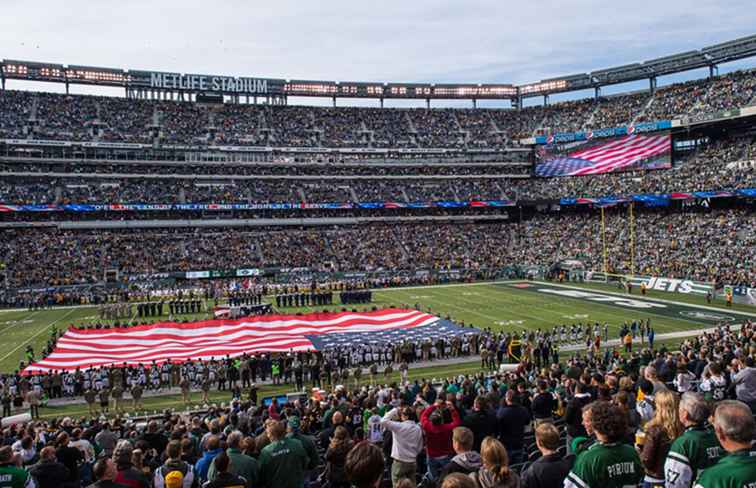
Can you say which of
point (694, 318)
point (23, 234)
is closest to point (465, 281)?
point (694, 318)

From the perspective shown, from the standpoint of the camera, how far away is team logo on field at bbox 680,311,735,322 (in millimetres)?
31188

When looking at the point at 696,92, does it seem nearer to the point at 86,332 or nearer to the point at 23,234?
the point at 86,332

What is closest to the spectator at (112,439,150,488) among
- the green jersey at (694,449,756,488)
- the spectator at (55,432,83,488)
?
the spectator at (55,432,83,488)

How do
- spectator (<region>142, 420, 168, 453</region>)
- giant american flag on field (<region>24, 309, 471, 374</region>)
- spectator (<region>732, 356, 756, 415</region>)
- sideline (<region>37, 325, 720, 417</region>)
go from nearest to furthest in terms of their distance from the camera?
1. spectator (<region>732, 356, 756, 415</region>)
2. spectator (<region>142, 420, 168, 453</region>)
3. sideline (<region>37, 325, 720, 417</region>)
4. giant american flag on field (<region>24, 309, 471, 374</region>)

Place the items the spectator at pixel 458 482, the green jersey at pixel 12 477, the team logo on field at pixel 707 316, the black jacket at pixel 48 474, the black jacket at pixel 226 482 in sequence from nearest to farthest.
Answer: the spectator at pixel 458 482 → the black jacket at pixel 226 482 → the green jersey at pixel 12 477 → the black jacket at pixel 48 474 → the team logo on field at pixel 707 316

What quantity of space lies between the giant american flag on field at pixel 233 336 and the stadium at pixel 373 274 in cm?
22

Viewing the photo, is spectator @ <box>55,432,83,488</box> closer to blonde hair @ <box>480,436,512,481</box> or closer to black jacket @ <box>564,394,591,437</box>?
blonde hair @ <box>480,436,512,481</box>

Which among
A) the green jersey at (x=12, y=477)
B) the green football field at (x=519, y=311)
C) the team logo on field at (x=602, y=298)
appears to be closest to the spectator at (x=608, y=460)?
the green jersey at (x=12, y=477)

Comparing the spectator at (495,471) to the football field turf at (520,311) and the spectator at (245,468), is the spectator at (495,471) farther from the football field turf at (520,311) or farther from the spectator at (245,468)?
the football field turf at (520,311)

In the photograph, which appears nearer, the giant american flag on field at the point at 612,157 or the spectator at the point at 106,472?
the spectator at the point at 106,472

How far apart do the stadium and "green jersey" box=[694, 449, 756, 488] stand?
0.02 m

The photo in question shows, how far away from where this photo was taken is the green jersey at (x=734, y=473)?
3.39 metres

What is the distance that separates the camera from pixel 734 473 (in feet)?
11.2

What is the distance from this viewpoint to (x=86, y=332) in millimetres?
29422
